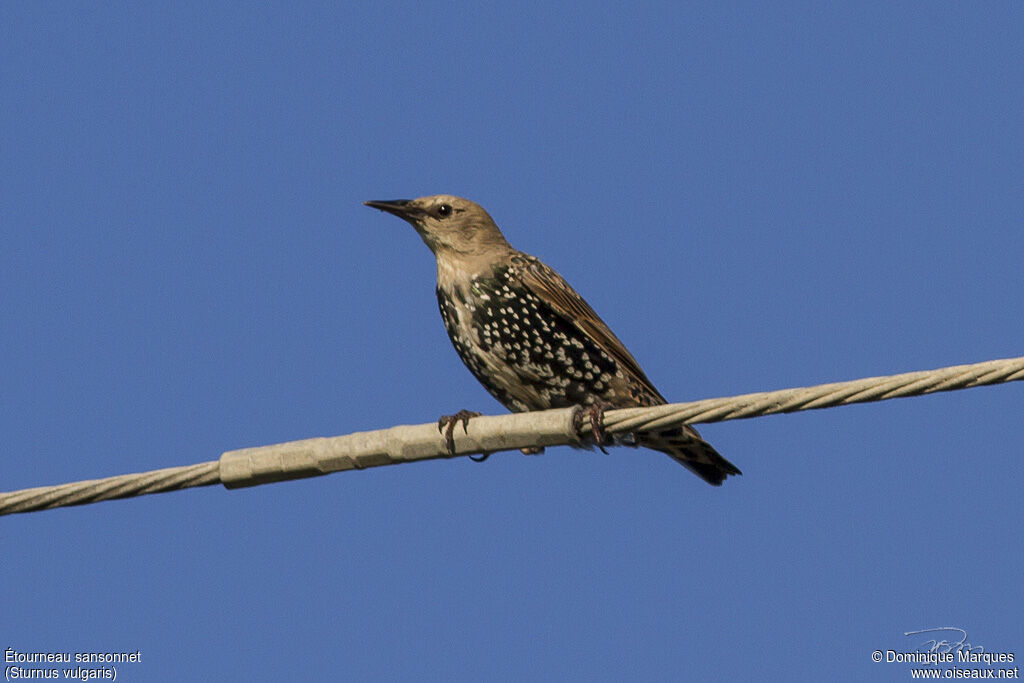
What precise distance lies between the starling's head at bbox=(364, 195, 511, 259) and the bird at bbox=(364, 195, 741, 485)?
0.16 feet

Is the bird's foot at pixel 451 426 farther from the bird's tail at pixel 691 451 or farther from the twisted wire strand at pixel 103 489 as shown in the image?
the bird's tail at pixel 691 451

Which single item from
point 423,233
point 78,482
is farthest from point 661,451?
point 78,482

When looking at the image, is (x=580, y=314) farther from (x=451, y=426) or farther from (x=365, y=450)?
(x=365, y=450)

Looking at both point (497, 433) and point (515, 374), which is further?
point (515, 374)

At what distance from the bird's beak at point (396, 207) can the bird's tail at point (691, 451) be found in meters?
1.84

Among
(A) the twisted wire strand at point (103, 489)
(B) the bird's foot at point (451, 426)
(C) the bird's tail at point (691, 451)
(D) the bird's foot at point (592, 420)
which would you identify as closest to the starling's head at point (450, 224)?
(C) the bird's tail at point (691, 451)

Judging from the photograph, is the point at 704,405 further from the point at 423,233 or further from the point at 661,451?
the point at 423,233

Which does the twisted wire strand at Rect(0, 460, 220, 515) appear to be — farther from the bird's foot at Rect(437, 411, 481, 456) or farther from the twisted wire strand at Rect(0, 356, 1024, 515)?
the bird's foot at Rect(437, 411, 481, 456)

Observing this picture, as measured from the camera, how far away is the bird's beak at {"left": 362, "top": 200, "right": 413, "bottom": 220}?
8.73 m

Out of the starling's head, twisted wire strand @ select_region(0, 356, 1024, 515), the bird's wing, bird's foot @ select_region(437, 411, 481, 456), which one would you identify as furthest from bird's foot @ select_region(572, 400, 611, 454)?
the starling's head

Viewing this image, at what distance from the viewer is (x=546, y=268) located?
27.9 ft

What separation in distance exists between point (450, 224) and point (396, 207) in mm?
328

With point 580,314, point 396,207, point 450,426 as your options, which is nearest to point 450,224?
point 396,207

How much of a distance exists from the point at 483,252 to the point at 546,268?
0.36m
